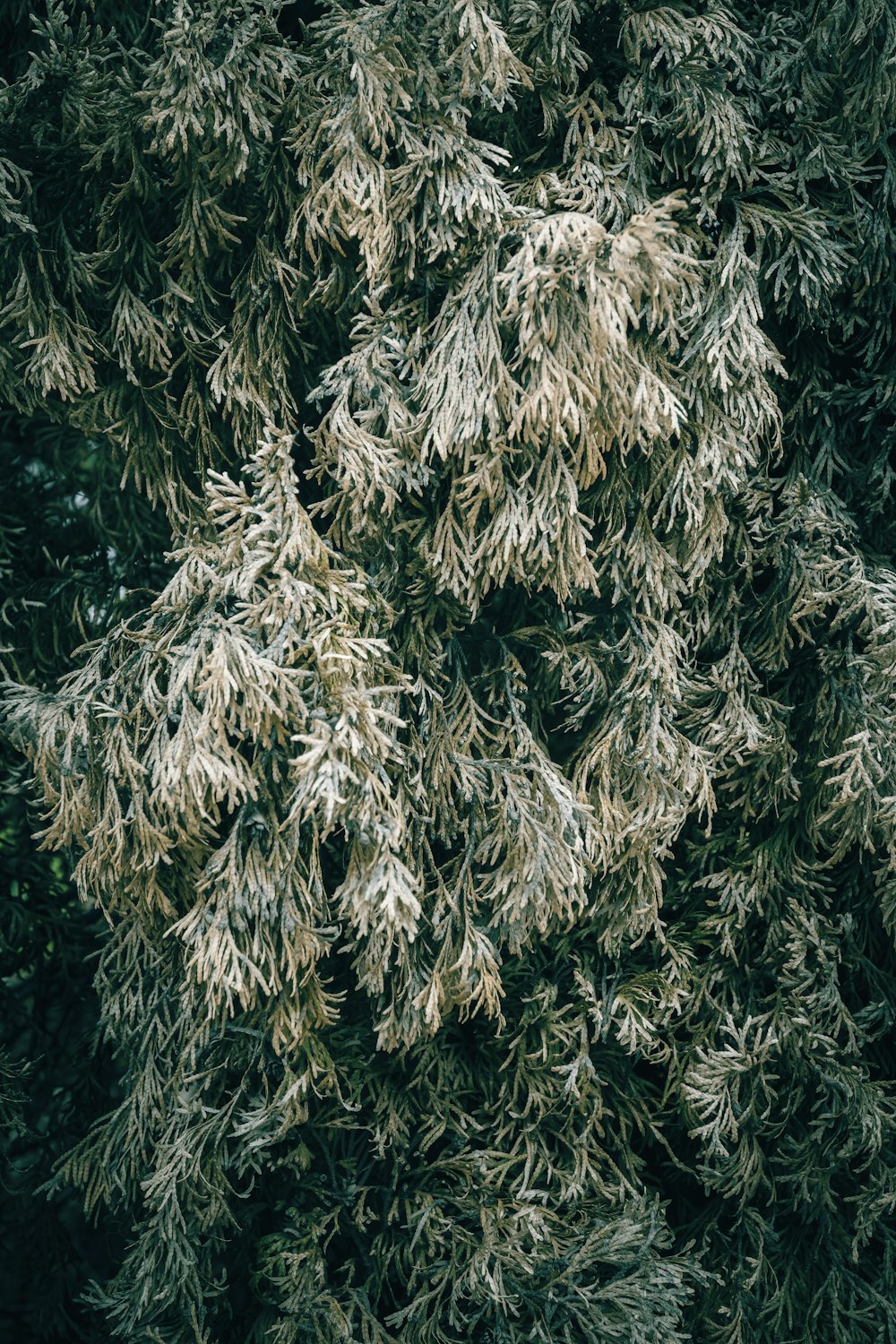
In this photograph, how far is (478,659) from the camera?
172 inches

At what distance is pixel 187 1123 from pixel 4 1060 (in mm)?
1111

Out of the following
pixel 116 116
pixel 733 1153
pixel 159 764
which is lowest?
pixel 733 1153

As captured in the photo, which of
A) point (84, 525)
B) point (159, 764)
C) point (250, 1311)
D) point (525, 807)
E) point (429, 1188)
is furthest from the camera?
point (84, 525)

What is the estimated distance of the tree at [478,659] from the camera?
3.44 m

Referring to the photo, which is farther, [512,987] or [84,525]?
[84,525]

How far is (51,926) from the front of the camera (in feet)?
16.8

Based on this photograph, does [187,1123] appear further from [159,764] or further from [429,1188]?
[159,764]

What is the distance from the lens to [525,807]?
379 cm

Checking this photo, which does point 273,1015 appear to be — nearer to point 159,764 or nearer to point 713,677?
point 159,764

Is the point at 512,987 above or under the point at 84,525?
under

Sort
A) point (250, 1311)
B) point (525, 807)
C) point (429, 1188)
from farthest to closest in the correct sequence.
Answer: point (250, 1311)
point (429, 1188)
point (525, 807)

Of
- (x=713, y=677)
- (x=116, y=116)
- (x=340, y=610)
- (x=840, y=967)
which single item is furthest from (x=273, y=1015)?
(x=116, y=116)

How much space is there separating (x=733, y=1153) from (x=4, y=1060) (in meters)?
3.19

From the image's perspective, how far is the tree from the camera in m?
3.44
